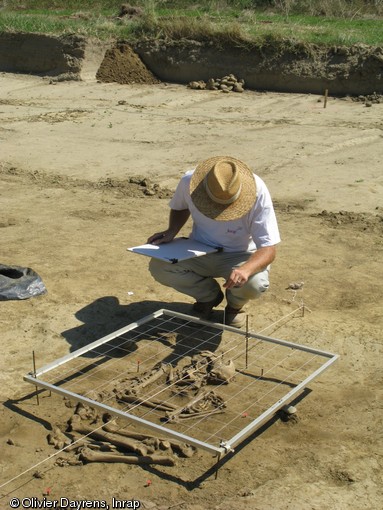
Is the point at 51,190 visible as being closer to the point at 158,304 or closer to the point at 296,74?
the point at 158,304

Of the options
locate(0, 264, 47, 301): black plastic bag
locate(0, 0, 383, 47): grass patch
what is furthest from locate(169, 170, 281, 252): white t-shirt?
locate(0, 0, 383, 47): grass patch

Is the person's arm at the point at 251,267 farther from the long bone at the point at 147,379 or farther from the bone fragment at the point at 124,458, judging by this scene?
the bone fragment at the point at 124,458

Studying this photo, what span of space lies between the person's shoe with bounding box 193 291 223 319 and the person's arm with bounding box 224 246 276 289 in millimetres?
579

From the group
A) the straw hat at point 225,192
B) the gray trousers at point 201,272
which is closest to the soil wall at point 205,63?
the gray trousers at point 201,272

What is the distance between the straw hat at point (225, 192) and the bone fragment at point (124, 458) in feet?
5.29

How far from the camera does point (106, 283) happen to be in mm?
6082

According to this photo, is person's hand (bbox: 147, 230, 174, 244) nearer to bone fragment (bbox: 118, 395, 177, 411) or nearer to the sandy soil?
the sandy soil

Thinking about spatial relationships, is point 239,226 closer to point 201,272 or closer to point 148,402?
point 201,272

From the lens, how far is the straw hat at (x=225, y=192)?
4809 mm

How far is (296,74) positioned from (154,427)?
35.7 feet

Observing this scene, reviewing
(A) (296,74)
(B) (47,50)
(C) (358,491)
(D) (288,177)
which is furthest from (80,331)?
(B) (47,50)

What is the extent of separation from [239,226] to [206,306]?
0.66 meters

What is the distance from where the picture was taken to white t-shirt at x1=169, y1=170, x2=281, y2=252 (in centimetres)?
486

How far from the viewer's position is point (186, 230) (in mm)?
7254
